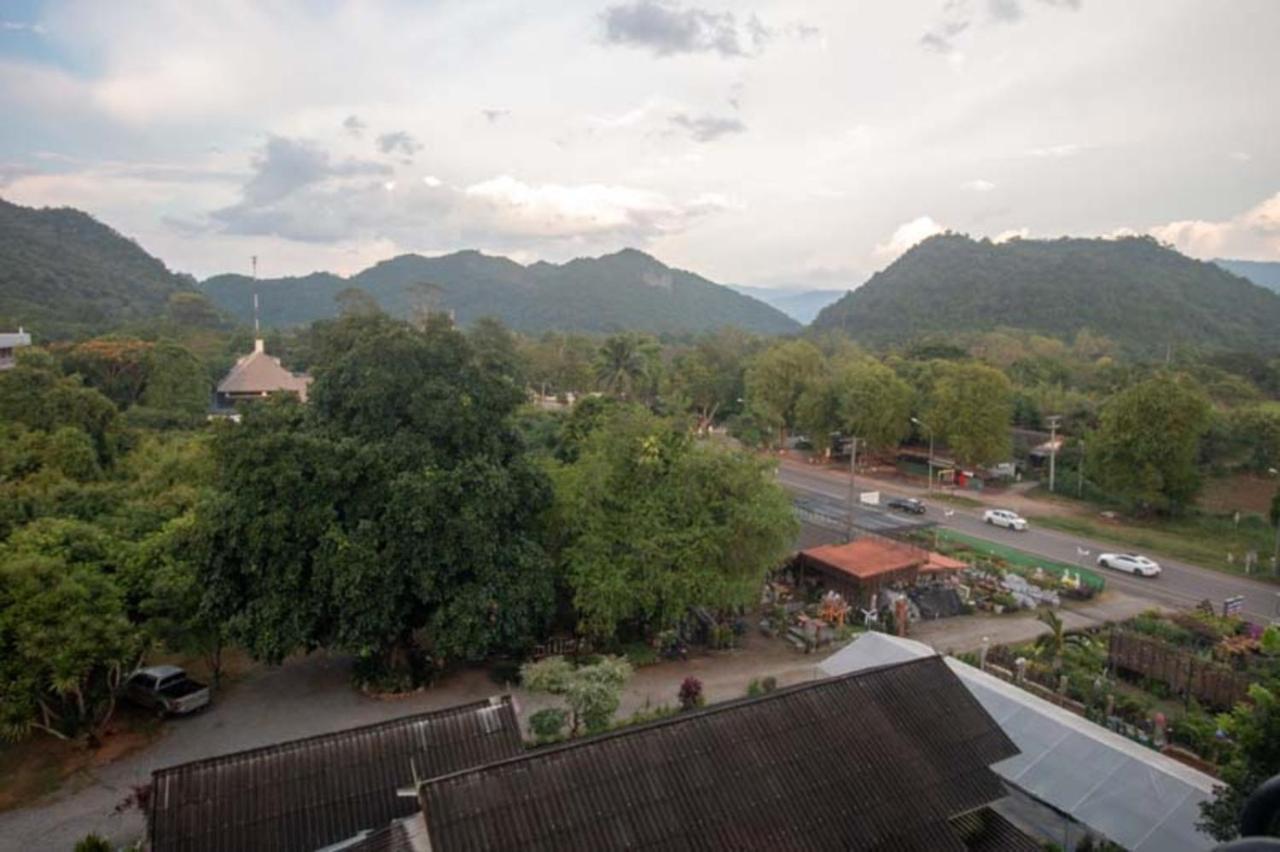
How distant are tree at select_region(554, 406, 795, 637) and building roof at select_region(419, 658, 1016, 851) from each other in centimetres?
837

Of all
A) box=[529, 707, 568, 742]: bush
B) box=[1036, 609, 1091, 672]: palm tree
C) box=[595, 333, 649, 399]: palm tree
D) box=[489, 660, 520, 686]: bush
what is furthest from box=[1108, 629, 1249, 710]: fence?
box=[595, 333, 649, 399]: palm tree

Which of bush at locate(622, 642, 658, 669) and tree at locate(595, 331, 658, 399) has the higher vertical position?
tree at locate(595, 331, 658, 399)

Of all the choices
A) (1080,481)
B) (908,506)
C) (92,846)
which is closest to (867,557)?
(908,506)

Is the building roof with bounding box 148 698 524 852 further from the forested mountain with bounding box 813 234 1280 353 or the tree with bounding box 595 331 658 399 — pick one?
the forested mountain with bounding box 813 234 1280 353

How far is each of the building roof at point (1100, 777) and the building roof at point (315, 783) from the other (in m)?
10.0

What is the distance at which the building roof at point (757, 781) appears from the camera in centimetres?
972

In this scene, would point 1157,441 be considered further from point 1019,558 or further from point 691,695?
point 691,695

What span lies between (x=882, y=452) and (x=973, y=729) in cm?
4494

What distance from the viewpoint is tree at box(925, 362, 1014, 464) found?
47.7m

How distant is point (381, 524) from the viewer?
729 inches

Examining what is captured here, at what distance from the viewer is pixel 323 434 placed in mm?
19969

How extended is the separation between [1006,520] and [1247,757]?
29046 mm

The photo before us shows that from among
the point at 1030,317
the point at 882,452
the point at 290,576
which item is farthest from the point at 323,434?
the point at 1030,317

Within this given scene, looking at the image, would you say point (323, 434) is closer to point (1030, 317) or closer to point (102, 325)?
point (102, 325)
